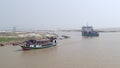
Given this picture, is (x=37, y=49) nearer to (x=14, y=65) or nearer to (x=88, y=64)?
(x=14, y=65)

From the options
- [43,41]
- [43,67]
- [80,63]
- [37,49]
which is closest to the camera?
[43,67]

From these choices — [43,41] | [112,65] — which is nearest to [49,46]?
[43,41]

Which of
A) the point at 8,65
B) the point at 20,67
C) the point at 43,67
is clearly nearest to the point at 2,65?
the point at 8,65

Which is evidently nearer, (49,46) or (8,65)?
(8,65)

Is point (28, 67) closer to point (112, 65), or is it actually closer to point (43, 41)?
point (112, 65)

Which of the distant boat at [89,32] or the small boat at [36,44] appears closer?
the small boat at [36,44]

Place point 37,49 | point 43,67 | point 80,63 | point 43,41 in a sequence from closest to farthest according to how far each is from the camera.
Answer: point 43,67
point 80,63
point 37,49
point 43,41

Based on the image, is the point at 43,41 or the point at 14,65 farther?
the point at 43,41

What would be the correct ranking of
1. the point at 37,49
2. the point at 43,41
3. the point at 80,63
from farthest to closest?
the point at 43,41
the point at 37,49
the point at 80,63

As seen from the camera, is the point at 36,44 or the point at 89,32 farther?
the point at 89,32

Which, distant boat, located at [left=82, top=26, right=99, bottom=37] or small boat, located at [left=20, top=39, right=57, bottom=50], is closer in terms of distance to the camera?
small boat, located at [left=20, top=39, right=57, bottom=50]
